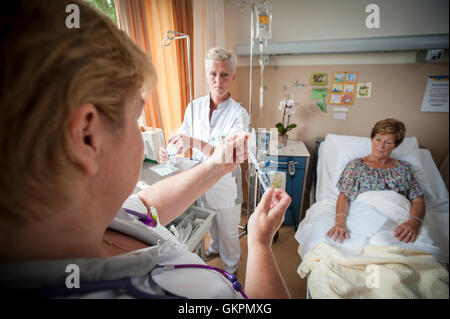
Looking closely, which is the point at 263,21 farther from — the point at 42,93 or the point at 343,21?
the point at 42,93

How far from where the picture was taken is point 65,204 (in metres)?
0.26

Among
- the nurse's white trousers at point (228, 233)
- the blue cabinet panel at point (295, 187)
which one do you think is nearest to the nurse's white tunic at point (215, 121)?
the nurse's white trousers at point (228, 233)

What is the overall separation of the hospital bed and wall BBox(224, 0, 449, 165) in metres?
0.12

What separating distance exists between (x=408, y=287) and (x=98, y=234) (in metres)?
0.79

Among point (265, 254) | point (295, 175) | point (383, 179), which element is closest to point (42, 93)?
point (265, 254)

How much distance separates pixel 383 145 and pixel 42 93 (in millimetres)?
1126

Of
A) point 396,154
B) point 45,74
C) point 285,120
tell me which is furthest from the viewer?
point 285,120

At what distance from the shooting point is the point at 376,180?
0.90 metres

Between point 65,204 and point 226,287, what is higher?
point 65,204

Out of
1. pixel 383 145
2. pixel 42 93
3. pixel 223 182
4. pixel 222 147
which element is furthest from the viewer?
pixel 223 182

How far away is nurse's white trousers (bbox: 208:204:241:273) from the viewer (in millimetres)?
1224

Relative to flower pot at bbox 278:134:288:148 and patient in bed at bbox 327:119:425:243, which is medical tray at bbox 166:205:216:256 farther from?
flower pot at bbox 278:134:288:148
